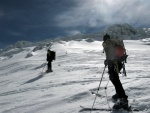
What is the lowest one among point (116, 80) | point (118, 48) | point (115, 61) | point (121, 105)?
point (121, 105)

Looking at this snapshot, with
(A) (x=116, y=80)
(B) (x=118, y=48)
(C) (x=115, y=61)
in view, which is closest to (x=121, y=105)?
(A) (x=116, y=80)

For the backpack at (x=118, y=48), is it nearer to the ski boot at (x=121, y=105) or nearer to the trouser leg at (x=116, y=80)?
the trouser leg at (x=116, y=80)

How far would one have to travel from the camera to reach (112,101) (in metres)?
7.80

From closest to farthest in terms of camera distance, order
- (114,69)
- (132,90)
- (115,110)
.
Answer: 1. (115,110)
2. (114,69)
3. (132,90)

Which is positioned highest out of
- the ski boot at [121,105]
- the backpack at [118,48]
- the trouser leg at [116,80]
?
the backpack at [118,48]

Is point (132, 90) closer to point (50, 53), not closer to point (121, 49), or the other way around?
point (121, 49)

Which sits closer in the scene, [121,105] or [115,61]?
[121,105]

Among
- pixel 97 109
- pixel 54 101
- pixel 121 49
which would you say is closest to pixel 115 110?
pixel 97 109

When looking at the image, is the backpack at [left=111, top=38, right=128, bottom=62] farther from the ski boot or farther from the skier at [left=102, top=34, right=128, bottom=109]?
the ski boot

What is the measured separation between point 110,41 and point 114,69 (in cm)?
80

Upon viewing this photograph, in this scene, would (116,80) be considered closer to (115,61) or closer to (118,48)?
(115,61)

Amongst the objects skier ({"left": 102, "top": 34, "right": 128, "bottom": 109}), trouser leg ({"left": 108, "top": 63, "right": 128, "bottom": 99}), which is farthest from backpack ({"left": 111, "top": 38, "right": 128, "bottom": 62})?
trouser leg ({"left": 108, "top": 63, "right": 128, "bottom": 99})

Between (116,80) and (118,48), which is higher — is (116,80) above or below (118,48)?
below

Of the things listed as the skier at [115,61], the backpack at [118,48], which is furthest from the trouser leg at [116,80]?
the backpack at [118,48]
